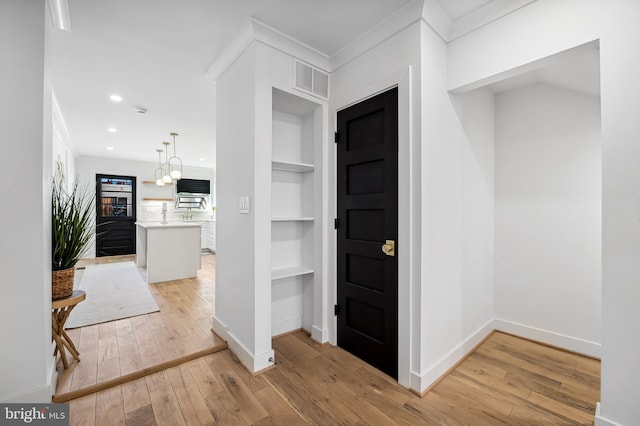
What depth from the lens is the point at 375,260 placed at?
2176 millimetres

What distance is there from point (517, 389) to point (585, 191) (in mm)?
1803

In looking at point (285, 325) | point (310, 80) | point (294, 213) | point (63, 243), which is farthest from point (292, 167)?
point (63, 243)

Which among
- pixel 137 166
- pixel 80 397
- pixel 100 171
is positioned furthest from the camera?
pixel 137 166

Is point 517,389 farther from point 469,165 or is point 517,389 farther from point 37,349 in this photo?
point 37,349

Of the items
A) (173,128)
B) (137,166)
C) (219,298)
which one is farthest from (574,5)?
(137,166)

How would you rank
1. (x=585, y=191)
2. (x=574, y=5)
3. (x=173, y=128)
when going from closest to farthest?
(x=574, y=5)
(x=585, y=191)
(x=173, y=128)

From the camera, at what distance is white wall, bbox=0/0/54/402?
151 centimetres

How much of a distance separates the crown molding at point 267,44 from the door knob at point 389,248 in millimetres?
1689

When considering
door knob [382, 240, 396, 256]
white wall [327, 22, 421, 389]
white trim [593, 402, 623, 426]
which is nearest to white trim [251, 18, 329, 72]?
white wall [327, 22, 421, 389]

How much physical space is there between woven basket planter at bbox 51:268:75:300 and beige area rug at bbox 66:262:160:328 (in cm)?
122

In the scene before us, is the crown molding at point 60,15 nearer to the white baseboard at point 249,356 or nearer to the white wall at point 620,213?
the white baseboard at point 249,356

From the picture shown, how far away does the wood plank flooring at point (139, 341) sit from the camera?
2014mm

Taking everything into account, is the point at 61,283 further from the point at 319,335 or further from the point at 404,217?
the point at 404,217

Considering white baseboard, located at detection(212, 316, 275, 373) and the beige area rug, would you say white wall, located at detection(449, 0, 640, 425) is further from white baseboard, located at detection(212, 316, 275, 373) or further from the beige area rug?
the beige area rug
